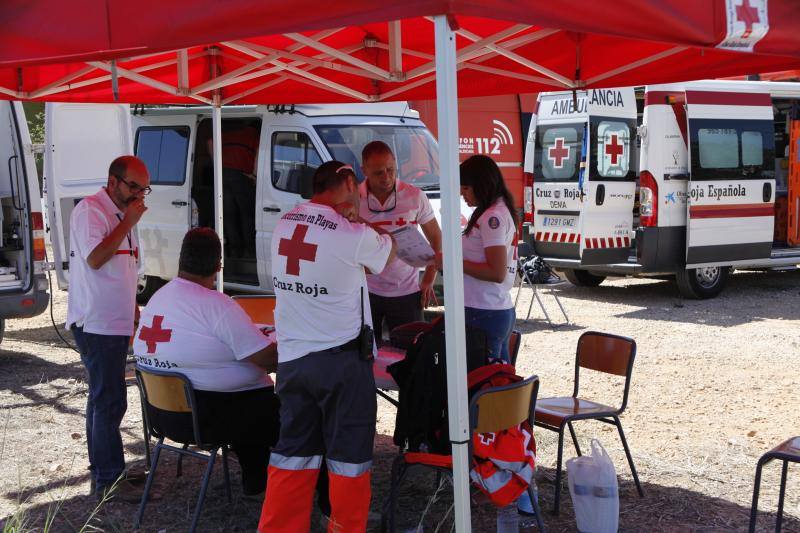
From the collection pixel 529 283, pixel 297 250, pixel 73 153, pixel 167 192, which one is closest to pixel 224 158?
pixel 167 192

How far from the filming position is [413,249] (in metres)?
4.30

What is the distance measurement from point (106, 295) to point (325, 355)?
1370 mm

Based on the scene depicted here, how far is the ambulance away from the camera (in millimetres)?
9602

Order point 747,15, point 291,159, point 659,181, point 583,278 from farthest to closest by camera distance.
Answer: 1. point 583,278
2. point 659,181
3. point 291,159
4. point 747,15

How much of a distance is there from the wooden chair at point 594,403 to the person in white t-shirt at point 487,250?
0.40 metres

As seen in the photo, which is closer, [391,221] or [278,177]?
[391,221]

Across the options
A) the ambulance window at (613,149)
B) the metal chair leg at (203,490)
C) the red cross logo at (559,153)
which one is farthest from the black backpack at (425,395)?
the red cross logo at (559,153)

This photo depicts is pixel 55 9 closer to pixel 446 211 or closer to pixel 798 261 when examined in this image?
pixel 446 211

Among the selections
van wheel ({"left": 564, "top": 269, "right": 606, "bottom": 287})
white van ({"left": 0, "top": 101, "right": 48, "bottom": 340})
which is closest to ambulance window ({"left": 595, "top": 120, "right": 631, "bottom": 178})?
van wheel ({"left": 564, "top": 269, "right": 606, "bottom": 287})

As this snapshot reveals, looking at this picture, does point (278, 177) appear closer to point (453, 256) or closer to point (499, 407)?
point (499, 407)

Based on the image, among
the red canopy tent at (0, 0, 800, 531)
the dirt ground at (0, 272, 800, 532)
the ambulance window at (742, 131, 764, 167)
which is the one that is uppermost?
the red canopy tent at (0, 0, 800, 531)

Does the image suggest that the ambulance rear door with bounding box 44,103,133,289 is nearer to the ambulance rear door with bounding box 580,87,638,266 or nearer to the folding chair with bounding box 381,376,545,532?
the ambulance rear door with bounding box 580,87,638,266

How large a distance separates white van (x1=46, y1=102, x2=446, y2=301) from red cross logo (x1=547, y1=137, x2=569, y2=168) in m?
1.77

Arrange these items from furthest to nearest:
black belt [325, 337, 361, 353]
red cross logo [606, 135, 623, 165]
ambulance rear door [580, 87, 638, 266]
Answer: red cross logo [606, 135, 623, 165] < ambulance rear door [580, 87, 638, 266] < black belt [325, 337, 361, 353]
